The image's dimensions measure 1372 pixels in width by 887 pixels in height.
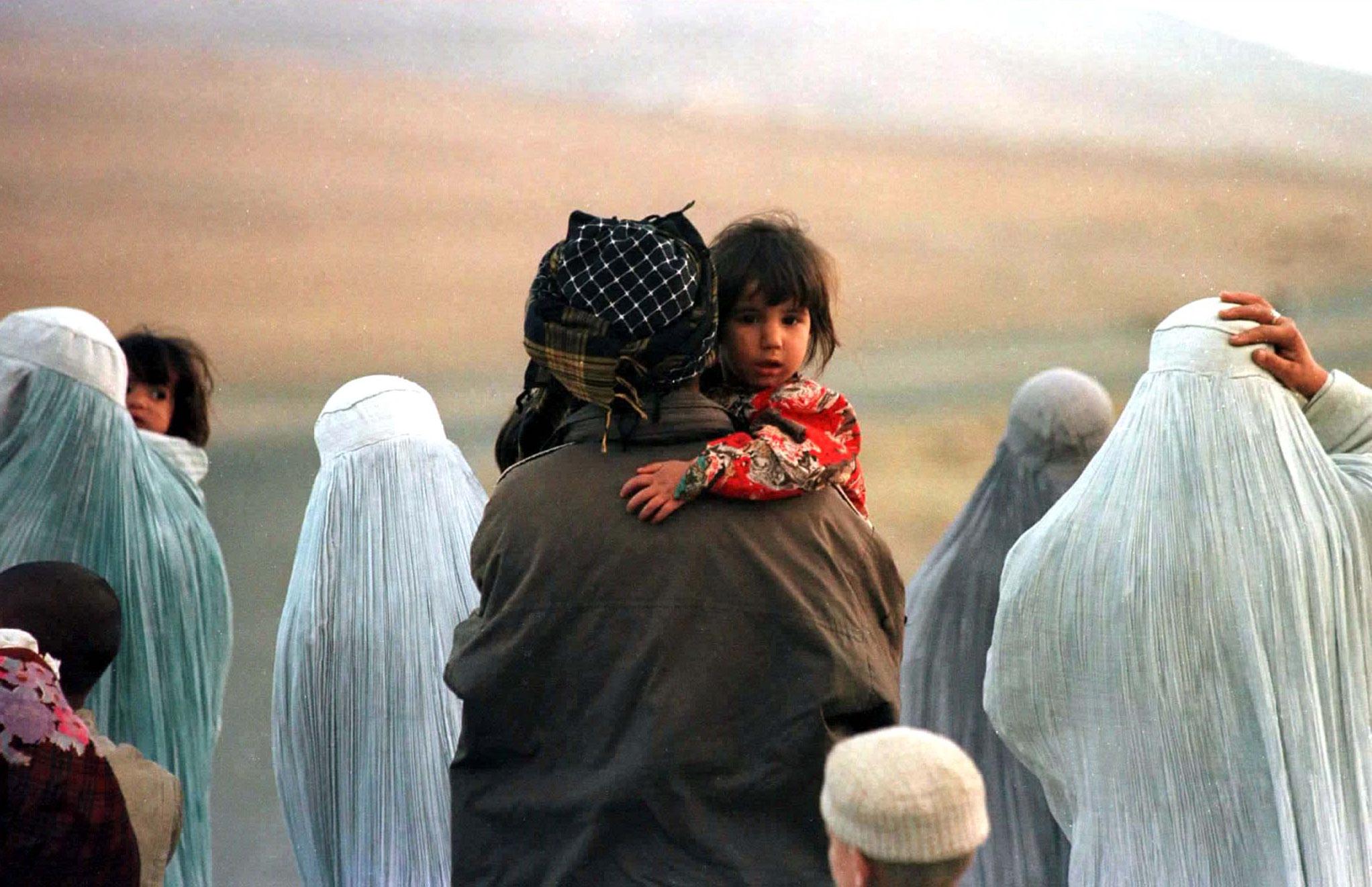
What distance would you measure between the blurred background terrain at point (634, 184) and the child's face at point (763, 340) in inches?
122

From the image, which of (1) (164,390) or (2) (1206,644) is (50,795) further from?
(1) (164,390)

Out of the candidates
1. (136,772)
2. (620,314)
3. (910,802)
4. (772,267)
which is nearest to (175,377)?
(136,772)

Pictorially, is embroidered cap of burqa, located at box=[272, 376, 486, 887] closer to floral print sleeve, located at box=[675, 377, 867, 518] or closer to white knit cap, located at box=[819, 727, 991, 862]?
floral print sleeve, located at box=[675, 377, 867, 518]

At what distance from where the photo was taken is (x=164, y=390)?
13.3ft

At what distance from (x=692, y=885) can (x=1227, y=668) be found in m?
1.14

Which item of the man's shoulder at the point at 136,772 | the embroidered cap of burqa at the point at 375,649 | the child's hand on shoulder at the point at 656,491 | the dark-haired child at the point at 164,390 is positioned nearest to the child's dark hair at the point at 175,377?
the dark-haired child at the point at 164,390

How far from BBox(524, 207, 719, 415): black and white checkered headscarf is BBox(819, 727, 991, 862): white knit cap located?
672 millimetres

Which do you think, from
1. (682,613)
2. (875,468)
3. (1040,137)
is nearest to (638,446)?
(682,613)

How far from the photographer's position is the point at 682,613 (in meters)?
1.94

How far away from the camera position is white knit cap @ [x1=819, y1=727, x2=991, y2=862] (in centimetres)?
148

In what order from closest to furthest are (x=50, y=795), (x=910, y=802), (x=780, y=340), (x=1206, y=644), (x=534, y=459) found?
(x=910, y=802), (x=50, y=795), (x=534, y=459), (x=780, y=340), (x=1206, y=644)

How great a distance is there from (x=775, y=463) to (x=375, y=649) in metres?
1.51

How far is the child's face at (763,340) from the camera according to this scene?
2.47 meters

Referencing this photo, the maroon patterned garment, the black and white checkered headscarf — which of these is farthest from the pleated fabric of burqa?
the maroon patterned garment
